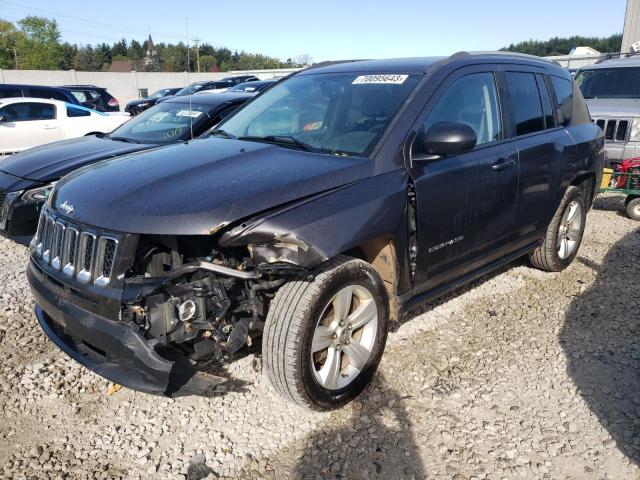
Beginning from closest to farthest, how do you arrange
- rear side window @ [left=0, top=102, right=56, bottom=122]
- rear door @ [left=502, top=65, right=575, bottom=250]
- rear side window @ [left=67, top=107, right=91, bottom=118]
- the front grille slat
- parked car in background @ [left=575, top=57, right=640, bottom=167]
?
the front grille slat < rear door @ [left=502, top=65, right=575, bottom=250] < parked car in background @ [left=575, top=57, right=640, bottom=167] < rear side window @ [left=0, top=102, right=56, bottom=122] < rear side window @ [left=67, top=107, right=91, bottom=118]

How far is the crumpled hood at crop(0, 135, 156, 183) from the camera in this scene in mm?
5487

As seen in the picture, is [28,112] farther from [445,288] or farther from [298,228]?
[298,228]

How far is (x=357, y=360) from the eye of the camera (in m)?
3.06

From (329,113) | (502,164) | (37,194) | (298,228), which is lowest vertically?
(37,194)

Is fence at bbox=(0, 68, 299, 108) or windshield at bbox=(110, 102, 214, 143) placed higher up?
fence at bbox=(0, 68, 299, 108)

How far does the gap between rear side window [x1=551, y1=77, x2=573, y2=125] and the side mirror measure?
6.70 feet

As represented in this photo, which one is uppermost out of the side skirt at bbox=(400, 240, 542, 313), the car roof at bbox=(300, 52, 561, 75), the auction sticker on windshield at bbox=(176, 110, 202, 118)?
the car roof at bbox=(300, 52, 561, 75)

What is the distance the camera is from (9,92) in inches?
517

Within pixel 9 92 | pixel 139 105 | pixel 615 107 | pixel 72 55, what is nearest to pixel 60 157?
pixel 615 107

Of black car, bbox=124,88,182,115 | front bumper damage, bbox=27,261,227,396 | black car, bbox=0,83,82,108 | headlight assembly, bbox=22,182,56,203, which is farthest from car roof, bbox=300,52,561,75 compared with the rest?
black car, bbox=0,83,82,108

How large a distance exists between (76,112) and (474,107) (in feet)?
33.2

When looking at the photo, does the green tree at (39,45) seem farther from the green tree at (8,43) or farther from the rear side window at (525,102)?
the rear side window at (525,102)

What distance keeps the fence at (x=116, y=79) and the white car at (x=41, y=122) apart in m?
23.9

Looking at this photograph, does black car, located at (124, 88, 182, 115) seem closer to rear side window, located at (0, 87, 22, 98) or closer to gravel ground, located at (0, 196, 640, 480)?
rear side window, located at (0, 87, 22, 98)
